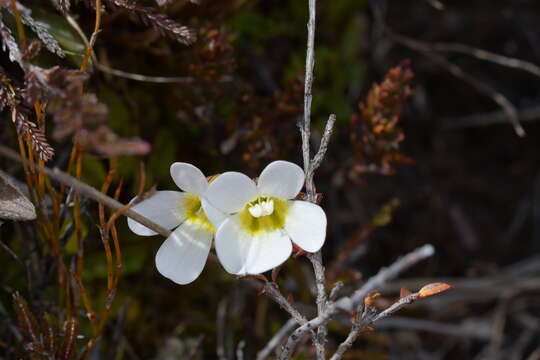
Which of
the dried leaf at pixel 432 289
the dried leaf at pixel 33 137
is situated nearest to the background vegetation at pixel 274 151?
the dried leaf at pixel 33 137

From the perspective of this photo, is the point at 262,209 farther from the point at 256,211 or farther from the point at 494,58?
the point at 494,58

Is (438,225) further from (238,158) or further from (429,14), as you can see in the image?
(238,158)

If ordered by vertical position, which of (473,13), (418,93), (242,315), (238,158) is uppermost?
(473,13)

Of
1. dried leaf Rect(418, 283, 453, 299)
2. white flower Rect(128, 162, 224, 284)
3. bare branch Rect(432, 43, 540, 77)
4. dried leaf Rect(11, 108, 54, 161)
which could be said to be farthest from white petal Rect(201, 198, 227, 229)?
bare branch Rect(432, 43, 540, 77)

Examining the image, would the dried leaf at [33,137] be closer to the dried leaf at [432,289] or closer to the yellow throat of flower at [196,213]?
the yellow throat of flower at [196,213]

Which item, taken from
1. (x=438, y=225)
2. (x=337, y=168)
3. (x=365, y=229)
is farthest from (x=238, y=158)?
(x=438, y=225)
